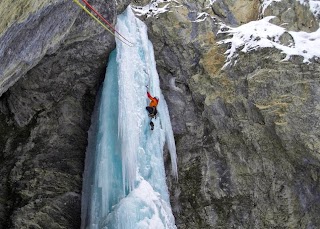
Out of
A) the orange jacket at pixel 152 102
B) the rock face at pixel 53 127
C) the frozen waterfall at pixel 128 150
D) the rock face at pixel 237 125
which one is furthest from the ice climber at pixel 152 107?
the rock face at pixel 53 127

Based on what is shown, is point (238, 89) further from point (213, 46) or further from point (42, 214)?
point (42, 214)

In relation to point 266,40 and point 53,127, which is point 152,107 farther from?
point 266,40

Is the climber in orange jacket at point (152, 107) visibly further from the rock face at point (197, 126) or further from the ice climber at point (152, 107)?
the rock face at point (197, 126)

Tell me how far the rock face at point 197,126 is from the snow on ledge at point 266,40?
0.49 ft

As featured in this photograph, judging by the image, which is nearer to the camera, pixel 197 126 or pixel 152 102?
pixel 152 102

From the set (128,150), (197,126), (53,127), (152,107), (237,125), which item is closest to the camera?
(128,150)

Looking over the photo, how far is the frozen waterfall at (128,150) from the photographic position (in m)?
6.12

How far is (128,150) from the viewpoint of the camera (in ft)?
21.3

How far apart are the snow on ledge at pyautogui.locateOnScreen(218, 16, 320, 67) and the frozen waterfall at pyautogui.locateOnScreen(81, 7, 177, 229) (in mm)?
1905

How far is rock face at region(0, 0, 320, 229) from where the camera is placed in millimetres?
7344

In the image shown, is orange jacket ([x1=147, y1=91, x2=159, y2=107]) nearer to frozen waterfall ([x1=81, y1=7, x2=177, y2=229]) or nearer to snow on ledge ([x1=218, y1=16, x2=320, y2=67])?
frozen waterfall ([x1=81, y1=7, x2=177, y2=229])

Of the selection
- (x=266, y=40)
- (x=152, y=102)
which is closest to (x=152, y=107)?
(x=152, y=102)

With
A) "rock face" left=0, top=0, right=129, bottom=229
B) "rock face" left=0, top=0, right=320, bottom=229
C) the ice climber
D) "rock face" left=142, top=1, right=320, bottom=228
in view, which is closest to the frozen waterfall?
the ice climber

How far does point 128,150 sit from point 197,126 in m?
2.63
